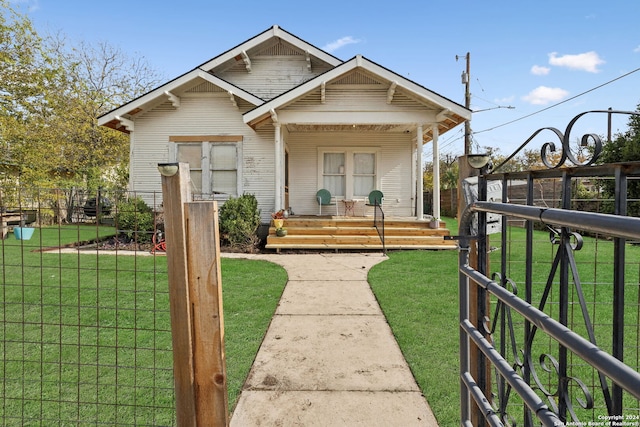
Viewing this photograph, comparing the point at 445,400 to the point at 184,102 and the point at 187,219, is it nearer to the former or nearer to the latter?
the point at 187,219

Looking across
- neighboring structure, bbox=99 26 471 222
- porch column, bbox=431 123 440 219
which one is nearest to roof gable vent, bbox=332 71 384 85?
neighboring structure, bbox=99 26 471 222

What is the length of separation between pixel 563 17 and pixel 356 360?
21.2 meters

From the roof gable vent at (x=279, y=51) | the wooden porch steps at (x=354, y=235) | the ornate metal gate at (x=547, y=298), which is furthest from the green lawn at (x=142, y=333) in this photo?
the roof gable vent at (x=279, y=51)

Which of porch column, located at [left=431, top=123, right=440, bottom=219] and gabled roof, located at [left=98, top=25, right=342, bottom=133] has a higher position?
gabled roof, located at [left=98, top=25, right=342, bottom=133]

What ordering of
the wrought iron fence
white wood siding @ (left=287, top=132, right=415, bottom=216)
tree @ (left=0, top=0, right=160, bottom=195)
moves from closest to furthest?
the wrought iron fence < white wood siding @ (left=287, top=132, right=415, bottom=216) < tree @ (left=0, top=0, right=160, bottom=195)

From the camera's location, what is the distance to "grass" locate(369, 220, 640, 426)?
8.23 feet

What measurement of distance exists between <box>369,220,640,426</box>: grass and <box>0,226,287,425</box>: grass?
146cm

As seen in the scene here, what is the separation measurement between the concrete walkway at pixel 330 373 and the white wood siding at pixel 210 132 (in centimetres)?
666

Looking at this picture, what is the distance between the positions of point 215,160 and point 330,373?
9473mm

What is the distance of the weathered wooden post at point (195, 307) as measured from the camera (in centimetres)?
183

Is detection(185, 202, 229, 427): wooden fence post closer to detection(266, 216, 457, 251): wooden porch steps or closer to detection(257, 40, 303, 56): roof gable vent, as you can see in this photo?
detection(266, 216, 457, 251): wooden porch steps

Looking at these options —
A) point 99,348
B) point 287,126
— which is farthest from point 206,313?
point 287,126

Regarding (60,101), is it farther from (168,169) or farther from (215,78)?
(168,169)

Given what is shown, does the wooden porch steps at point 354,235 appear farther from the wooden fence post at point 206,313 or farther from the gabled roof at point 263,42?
the wooden fence post at point 206,313
